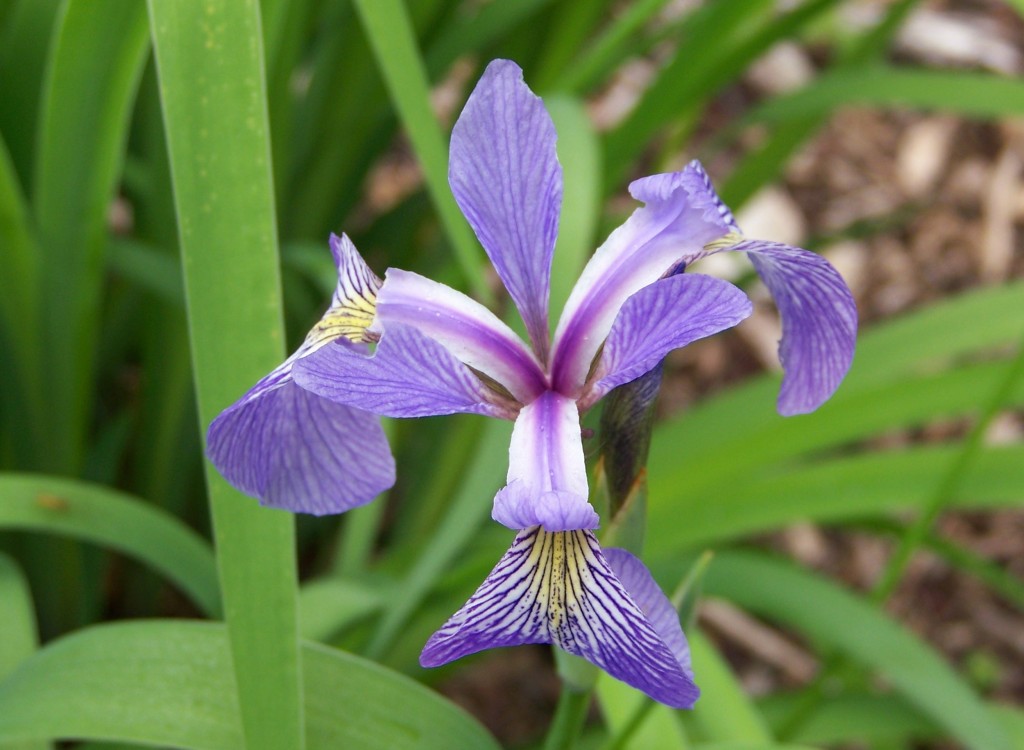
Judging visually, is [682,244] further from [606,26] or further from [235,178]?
[606,26]

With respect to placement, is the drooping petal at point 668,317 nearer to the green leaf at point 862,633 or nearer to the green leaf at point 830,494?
the green leaf at point 830,494

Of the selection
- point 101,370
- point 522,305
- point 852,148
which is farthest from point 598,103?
point 522,305

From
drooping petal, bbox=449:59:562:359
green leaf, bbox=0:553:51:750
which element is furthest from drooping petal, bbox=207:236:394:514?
green leaf, bbox=0:553:51:750

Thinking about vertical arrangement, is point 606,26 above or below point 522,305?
above

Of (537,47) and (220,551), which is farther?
(537,47)

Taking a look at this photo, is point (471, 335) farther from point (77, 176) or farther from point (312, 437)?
point (77, 176)

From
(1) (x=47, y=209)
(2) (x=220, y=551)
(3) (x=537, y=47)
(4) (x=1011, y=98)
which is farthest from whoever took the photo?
(3) (x=537, y=47)
